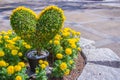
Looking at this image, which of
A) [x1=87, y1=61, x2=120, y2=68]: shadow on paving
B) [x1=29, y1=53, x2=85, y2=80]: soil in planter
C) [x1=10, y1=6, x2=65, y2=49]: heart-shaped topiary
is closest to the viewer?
[x1=10, y1=6, x2=65, y2=49]: heart-shaped topiary

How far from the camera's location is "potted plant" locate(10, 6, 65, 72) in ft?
11.3

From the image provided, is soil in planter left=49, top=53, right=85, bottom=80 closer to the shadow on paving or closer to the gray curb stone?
the gray curb stone

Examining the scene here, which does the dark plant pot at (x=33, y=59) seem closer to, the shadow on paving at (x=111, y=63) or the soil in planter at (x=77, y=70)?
the soil in planter at (x=77, y=70)

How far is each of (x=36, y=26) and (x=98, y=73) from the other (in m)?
1.27

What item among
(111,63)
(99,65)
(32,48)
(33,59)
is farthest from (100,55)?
(33,59)

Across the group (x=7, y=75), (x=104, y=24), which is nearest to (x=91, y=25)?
(x=104, y=24)

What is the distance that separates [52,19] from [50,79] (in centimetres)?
95

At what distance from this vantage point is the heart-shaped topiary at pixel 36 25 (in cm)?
345

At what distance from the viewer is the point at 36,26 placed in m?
3.53

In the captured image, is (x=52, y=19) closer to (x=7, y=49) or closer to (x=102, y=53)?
(x=7, y=49)

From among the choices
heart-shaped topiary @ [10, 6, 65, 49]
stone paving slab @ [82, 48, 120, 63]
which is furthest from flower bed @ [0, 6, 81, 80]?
stone paving slab @ [82, 48, 120, 63]

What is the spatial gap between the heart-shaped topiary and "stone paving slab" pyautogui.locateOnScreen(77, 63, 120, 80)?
2.74 ft

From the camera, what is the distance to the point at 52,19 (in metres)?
3.52

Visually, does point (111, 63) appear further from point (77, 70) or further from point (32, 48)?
A: point (32, 48)
